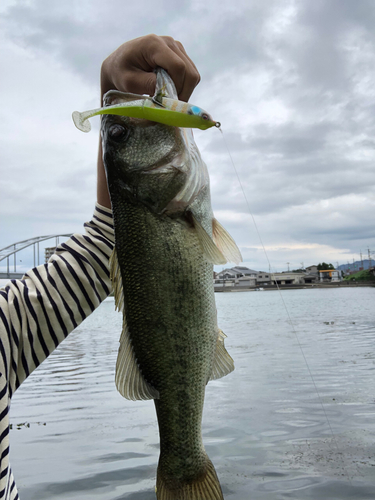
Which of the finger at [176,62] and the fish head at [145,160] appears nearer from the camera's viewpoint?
the finger at [176,62]

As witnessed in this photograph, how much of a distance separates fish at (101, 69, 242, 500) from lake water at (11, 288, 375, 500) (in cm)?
301

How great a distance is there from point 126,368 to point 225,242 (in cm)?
72

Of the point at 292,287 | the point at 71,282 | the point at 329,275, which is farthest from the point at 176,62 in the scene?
the point at 329,275

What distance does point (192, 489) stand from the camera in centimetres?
185

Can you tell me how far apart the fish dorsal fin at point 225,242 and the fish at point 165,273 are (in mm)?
52

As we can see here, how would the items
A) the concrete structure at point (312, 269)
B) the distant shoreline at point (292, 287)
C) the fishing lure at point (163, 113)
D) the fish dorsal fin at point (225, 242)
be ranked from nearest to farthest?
the fishing lure at point (163, 113)
the fish dorsal fin at point (225, 242)
the distant shoreline at point (292, 287)
the concrete structure at point (312, 269)

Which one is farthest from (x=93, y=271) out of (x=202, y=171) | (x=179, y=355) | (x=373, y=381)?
(x=373, y=381)

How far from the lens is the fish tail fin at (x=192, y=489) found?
5.98ft

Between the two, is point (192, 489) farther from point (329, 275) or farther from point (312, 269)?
point (312, 269)

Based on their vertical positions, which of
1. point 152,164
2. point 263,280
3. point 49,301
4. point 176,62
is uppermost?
point 263,280

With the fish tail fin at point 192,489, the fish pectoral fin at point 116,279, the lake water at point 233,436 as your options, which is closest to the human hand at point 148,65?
the fish pectoral fin at point 116,279

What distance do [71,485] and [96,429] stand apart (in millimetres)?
1886

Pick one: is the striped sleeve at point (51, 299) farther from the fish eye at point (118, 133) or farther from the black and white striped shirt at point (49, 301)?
the fish eye at point (118, 133)

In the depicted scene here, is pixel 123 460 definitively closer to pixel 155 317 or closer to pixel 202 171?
pixel 155 317
